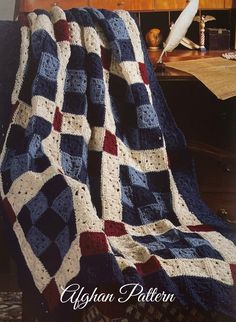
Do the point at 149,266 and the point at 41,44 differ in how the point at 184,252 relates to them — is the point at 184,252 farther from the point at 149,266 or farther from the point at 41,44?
the point at 41,44

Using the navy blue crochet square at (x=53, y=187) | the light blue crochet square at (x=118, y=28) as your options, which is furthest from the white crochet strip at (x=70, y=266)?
the light blue crochet square at (x=118, y=28)

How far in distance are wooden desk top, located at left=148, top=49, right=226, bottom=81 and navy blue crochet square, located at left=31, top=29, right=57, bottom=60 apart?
1.06 feet

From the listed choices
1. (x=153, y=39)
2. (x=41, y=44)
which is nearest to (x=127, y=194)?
(x=41, y=44)

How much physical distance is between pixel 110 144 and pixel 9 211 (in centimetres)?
33

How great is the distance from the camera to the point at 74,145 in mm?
1399

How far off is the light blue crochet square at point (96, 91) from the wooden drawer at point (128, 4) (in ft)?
4.10

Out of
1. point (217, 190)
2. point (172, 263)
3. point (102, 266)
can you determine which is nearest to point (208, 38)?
point (217, 190)

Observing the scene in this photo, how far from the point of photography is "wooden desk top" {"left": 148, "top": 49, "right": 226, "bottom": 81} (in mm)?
1541

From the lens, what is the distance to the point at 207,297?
1111mm

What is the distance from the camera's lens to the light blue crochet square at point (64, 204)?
1.14m

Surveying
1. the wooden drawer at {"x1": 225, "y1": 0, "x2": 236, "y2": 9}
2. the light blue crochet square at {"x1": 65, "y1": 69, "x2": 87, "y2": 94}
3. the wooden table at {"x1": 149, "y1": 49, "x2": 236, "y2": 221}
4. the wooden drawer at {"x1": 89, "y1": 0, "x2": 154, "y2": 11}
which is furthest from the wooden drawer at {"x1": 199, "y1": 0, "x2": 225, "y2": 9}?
the light blue crochet square at {"x1": 65, "y1": 69, "x2": 87, "y2": 94}

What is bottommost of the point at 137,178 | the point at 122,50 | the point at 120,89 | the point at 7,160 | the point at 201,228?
the point at 201,228

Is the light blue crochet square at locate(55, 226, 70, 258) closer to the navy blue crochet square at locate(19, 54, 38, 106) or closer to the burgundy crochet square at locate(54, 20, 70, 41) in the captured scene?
the navy blue crochet square at locate(19, 54, 38, 106)

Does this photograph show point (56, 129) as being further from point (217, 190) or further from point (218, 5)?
point (218, 5)
